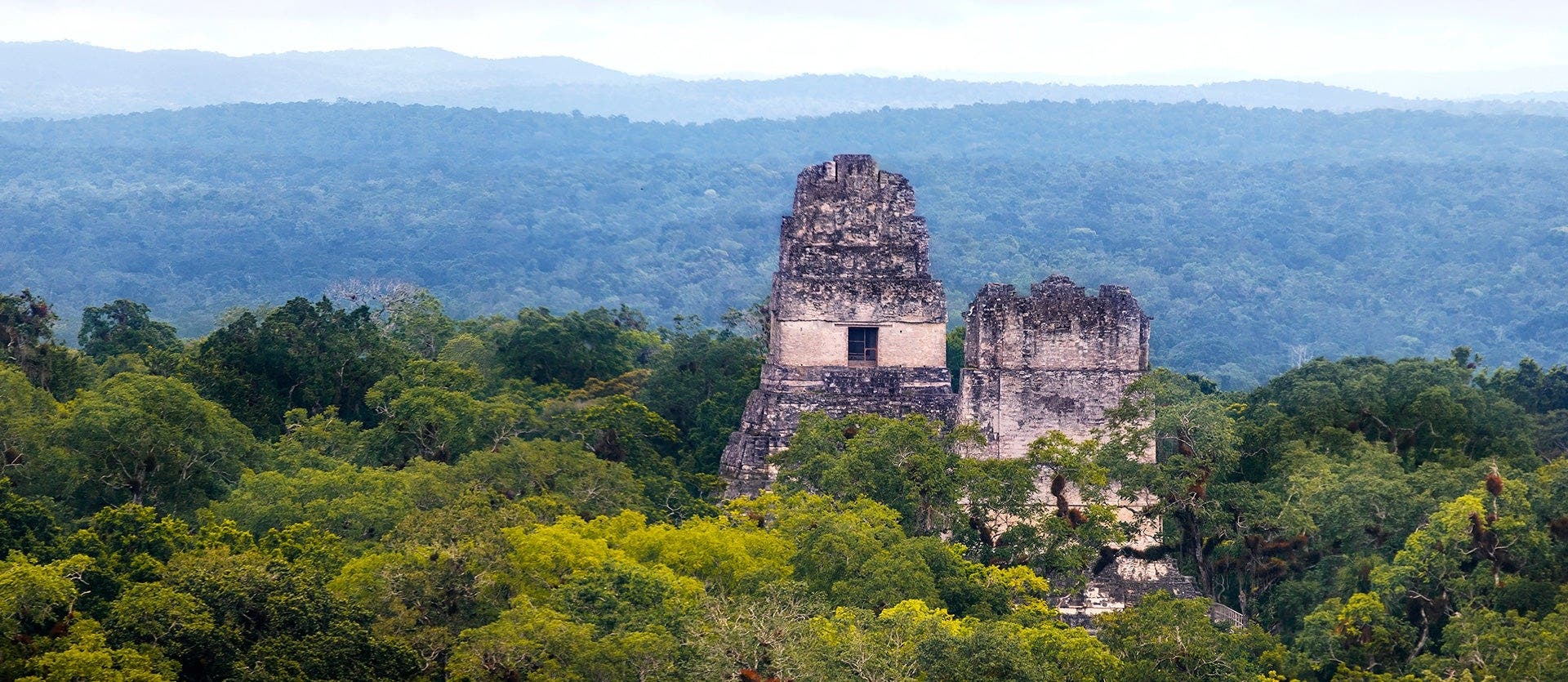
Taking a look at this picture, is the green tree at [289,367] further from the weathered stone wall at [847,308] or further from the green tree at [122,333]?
the green tree at [122,333]

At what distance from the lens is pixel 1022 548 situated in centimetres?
2509

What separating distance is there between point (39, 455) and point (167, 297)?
77.1 metres

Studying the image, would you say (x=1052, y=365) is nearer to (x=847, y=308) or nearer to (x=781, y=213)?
(x=847, y=308)

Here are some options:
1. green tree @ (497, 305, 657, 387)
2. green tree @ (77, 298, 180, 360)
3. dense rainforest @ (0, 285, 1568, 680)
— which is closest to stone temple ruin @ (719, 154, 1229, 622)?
dense rainforest @ (0, 285, 1568, 680)

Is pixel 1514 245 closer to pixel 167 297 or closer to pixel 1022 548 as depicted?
pixel 167 297

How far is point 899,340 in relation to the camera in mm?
28969

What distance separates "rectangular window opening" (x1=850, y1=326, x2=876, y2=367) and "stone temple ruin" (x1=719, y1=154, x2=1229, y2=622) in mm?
15

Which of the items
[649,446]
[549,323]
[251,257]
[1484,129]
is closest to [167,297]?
[251,257]

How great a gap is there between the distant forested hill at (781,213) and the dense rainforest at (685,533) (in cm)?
5201

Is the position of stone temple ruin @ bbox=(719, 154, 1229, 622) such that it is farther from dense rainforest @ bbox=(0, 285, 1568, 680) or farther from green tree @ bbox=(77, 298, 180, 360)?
green tree @ bbox=(77, 298, 180, 360)

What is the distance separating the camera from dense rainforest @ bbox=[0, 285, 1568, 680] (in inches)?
785

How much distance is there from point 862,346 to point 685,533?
6.09m

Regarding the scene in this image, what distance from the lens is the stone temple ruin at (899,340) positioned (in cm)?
2695

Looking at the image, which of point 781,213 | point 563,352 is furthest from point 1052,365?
point 781,213
